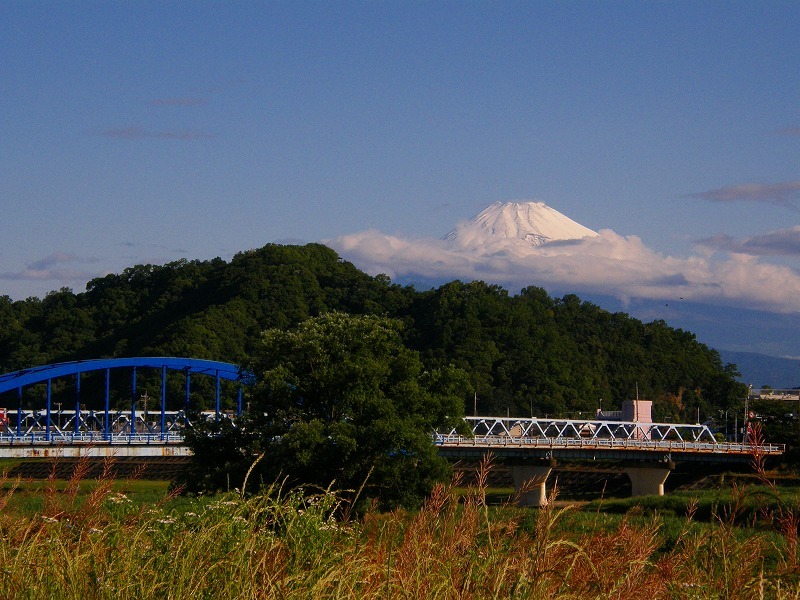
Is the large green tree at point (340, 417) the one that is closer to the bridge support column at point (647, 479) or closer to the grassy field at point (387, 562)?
the grassy field at point (387, 562)

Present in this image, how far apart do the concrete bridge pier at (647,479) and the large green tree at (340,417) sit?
127 ft

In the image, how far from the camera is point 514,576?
616 cm

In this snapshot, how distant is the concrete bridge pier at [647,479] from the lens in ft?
238

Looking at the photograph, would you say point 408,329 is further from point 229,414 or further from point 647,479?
point 229,414

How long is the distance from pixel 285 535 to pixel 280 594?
6.41ft

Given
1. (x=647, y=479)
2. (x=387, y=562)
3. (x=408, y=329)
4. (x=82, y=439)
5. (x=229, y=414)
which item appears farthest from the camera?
(x=408, y=329)

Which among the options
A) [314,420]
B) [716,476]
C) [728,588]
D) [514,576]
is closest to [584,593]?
[514,576]

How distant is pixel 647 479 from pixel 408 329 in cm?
3387

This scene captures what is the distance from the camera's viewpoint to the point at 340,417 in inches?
1398

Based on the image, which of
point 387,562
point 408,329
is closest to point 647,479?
point 408,329

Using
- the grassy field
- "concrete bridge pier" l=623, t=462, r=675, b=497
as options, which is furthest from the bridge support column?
the grassy field

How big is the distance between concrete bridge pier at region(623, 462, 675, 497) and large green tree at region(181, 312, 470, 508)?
3869 cm

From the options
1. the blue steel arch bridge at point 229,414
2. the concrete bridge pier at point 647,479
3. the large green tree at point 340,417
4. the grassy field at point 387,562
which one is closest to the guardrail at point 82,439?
the blue steel arch bridge at point 229,414

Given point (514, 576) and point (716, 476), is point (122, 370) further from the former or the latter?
point (514, 576)
